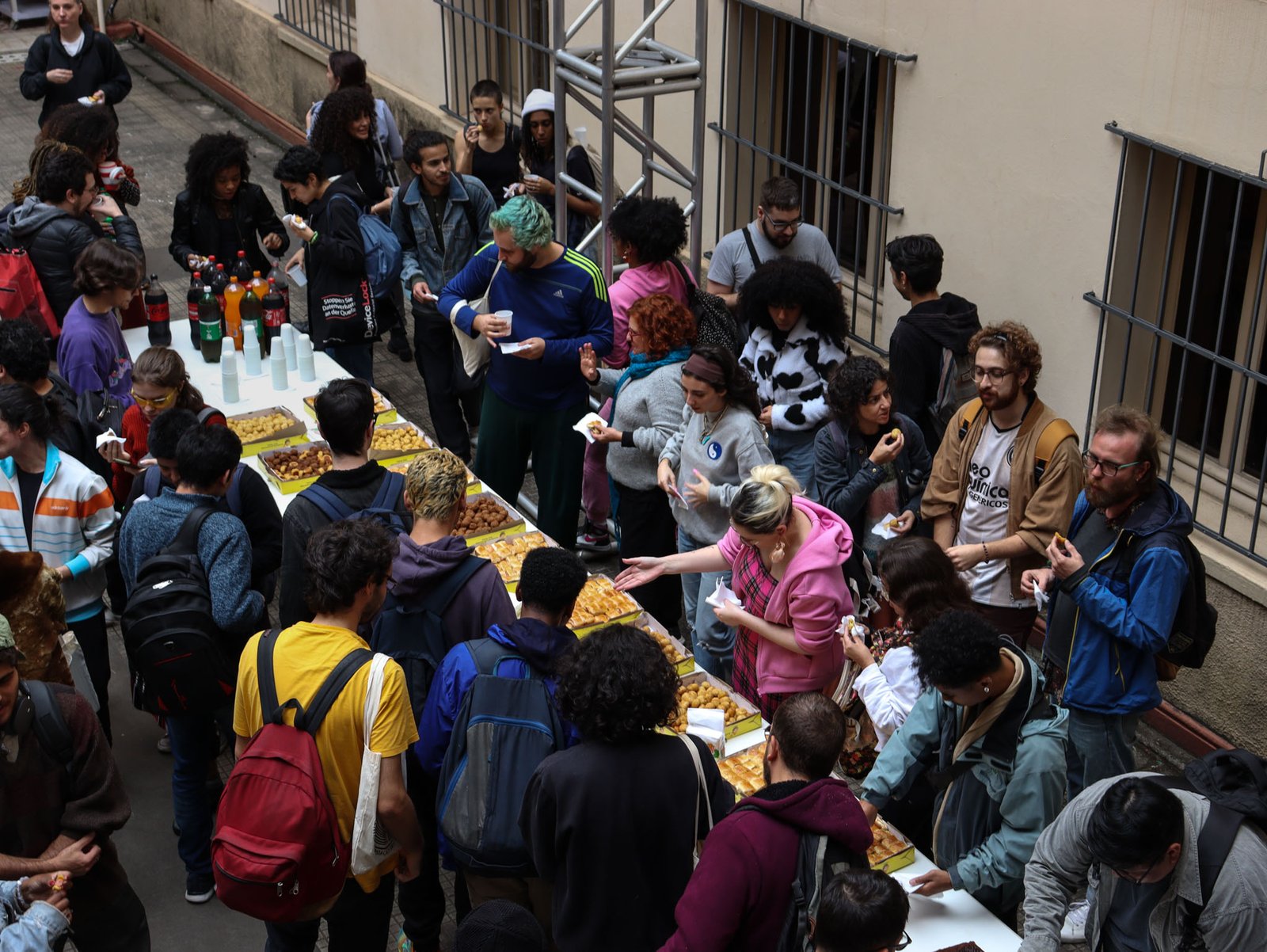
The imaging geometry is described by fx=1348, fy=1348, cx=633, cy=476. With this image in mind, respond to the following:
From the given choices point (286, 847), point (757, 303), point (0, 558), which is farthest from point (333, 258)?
point (286, 847)

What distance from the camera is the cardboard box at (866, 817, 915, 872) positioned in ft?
13.8

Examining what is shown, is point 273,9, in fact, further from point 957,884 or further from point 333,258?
point 957,884

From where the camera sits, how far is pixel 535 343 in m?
6.68

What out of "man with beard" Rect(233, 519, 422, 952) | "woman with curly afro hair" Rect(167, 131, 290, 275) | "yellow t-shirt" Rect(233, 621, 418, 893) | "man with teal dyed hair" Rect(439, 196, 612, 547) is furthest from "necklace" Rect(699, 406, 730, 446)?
"woman with curly afro hair" Rect(167, 131, 290, 275)

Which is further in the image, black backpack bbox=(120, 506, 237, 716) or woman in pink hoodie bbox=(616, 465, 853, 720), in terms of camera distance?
black backpack bbox=(120, 506, 237, 716)

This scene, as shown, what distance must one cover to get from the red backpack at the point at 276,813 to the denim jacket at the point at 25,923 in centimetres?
46

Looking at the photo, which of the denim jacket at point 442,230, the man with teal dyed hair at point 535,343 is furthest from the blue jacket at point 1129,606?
the denim jacket at point 442,230

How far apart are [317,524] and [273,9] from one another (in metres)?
12.0

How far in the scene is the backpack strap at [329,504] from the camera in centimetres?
510

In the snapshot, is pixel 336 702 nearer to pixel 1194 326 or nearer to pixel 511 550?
pixel 511 550

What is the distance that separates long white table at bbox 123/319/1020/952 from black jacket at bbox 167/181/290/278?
0.52 metres

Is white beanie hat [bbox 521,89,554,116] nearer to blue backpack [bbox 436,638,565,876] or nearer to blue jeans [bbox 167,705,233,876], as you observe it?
blue jeans [bbox 167,705,233,876]

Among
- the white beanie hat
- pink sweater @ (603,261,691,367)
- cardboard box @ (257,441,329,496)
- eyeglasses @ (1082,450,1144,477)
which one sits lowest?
cardboard box @ (257,441,329,496)

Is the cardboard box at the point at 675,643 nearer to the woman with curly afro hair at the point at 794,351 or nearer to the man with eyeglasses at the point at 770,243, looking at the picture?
the woman with curly afro hair at the point at 794,351
